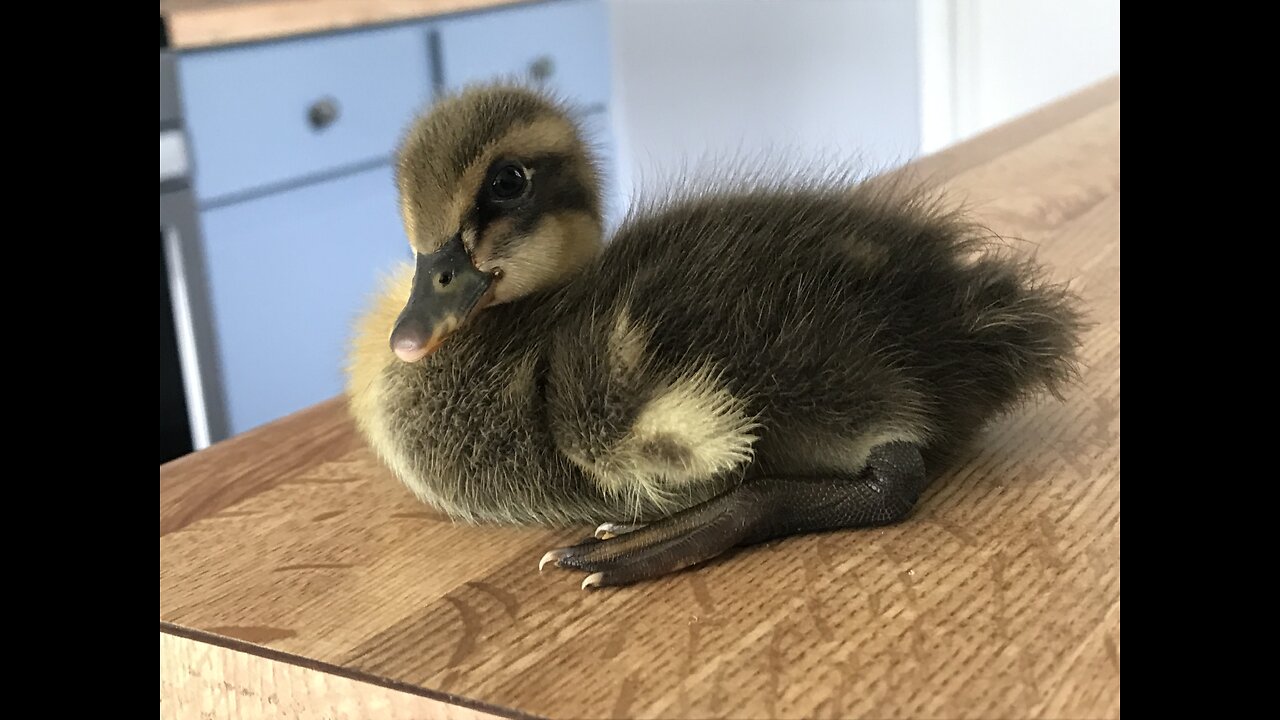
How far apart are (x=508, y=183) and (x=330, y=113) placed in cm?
136

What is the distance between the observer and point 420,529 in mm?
625

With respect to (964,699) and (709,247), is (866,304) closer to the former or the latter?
(709,247)

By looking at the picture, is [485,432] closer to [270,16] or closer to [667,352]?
[667,352]

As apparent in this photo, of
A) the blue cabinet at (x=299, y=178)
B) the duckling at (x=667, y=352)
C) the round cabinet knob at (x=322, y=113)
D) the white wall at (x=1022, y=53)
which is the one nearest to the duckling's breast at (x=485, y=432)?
the duckling at (x=667, y=352)

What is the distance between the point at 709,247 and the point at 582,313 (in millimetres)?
70

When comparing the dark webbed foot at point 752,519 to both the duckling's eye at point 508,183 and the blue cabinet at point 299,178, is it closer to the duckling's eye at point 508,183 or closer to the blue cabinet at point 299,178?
the duckling's eye at point 508,183

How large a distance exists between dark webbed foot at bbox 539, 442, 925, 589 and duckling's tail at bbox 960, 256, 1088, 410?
80 mm

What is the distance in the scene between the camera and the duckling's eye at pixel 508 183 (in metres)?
0.60

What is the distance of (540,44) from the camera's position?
221cm

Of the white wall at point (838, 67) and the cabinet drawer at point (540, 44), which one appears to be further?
the cabinet drawer at point (540, 44)

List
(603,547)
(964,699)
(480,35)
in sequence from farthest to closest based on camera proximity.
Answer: (480,35) < (603,547) < (964,699)

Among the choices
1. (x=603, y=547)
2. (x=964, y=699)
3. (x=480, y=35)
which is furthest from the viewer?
(x=480, y=35)

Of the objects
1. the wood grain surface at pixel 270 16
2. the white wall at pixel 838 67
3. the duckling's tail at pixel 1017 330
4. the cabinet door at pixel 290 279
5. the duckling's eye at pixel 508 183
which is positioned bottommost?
the cabinet door at pixel 290 279
